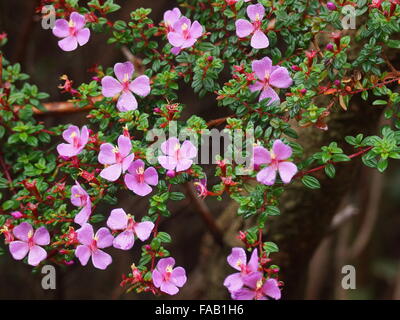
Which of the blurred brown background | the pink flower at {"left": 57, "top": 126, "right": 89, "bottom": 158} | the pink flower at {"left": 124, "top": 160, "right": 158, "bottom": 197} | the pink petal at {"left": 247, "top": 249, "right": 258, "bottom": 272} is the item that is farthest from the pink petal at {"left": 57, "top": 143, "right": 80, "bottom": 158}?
the blurred brown background

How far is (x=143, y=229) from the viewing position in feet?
2.70

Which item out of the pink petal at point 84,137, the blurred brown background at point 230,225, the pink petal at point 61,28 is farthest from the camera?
the blurred brown background at point 230,225

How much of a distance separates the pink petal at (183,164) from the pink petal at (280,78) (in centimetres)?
18

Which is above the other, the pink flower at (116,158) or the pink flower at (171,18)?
the pink flower at (171,18)

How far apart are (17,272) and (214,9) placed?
1.44m

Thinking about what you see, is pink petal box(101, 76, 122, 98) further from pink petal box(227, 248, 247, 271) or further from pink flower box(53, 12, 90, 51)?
pink petal box(227, 248, 247, 271)

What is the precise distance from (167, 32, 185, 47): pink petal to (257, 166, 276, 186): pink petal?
0.88 feet

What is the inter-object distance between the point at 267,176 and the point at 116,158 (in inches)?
8.9

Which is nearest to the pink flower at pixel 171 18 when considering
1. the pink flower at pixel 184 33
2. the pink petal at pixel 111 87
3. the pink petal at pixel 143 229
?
the pink flower at pixel 184 33

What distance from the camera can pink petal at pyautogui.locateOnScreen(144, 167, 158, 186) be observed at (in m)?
0.83

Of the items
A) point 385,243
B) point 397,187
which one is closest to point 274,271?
point 397,187

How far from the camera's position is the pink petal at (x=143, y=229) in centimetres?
81

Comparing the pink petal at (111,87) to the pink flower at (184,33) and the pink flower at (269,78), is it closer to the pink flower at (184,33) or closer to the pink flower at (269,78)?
the pink flower at (184,33)

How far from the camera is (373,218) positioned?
85.6 inches
